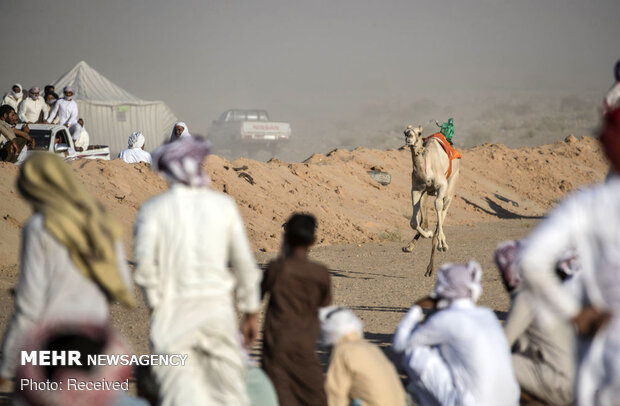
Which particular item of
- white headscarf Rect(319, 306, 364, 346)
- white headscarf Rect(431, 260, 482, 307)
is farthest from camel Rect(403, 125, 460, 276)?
white headscarf Rect(431, 260, 482, 307)

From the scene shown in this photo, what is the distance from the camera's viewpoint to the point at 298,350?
5.08m

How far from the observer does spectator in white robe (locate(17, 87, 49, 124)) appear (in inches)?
774

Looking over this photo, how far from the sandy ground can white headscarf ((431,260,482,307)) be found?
3.84 m

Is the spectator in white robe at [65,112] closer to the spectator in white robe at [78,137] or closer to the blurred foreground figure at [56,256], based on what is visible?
the spectator in white robe at [78,137]

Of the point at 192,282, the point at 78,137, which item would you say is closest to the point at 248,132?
the point at 78,137

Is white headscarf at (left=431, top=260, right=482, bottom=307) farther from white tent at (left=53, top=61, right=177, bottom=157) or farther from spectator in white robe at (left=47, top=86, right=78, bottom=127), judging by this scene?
white tent at (left=53, top=61, right=177, bottom=157)

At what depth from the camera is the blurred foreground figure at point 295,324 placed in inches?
200

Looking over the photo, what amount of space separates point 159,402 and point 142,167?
53.6 ft

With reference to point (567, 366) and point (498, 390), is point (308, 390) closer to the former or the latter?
point (498, 390)

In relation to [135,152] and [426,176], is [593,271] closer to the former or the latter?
[426,176]

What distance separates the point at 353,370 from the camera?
196 inches

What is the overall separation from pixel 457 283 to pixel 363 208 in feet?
67.9

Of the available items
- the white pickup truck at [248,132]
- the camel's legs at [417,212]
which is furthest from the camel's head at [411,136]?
the white pickup truck at [248,132]

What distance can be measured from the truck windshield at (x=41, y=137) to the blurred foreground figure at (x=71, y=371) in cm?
1525
